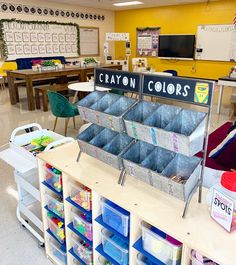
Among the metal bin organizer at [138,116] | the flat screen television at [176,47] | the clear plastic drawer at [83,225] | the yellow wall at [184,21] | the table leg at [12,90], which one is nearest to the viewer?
the metal bin organizer at [138,116]

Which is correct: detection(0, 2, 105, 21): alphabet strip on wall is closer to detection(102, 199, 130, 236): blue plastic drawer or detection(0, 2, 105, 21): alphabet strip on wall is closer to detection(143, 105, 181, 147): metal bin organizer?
detection(143, 105, 181, 147): metal bin organizer

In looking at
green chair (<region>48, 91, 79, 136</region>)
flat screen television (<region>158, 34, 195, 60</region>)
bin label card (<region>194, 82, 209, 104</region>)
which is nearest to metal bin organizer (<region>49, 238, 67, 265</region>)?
bin label card (<region>194, 82, 209, 104</region>)

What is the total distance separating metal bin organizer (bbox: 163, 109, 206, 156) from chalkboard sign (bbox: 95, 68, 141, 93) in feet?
0.90

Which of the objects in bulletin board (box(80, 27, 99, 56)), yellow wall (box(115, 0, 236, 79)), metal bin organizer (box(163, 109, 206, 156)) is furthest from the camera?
bulletin board (box(80, 27, 99, 56))

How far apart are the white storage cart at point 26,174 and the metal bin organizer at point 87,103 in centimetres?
42

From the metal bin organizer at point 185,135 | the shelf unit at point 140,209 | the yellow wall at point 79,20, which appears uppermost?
the yellow wall at point 79,20

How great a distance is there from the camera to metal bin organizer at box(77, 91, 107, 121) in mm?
1429

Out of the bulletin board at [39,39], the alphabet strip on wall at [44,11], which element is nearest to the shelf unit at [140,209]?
the bulletin board at [39,39]

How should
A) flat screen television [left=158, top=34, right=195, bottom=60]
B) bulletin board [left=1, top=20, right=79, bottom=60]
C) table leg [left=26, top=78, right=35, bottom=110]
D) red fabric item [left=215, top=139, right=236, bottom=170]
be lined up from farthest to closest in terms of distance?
flat screen television [left=158, top=34, right=195, bottom=60] < bulletin board [left=1, top=20, right=79, bottom=60] < table leg [left=26, top=78, right=35, bottom=110] < red fabric item [left=215, top=139, right=236, bottom=170]

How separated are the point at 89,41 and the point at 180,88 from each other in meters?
9.51

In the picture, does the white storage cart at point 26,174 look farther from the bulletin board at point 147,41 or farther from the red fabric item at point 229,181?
the bulletin board at point 147,41

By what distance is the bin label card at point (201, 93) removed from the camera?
106 cm

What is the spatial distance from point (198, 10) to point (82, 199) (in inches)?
333

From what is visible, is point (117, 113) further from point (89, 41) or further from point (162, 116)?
point (89, 41)
